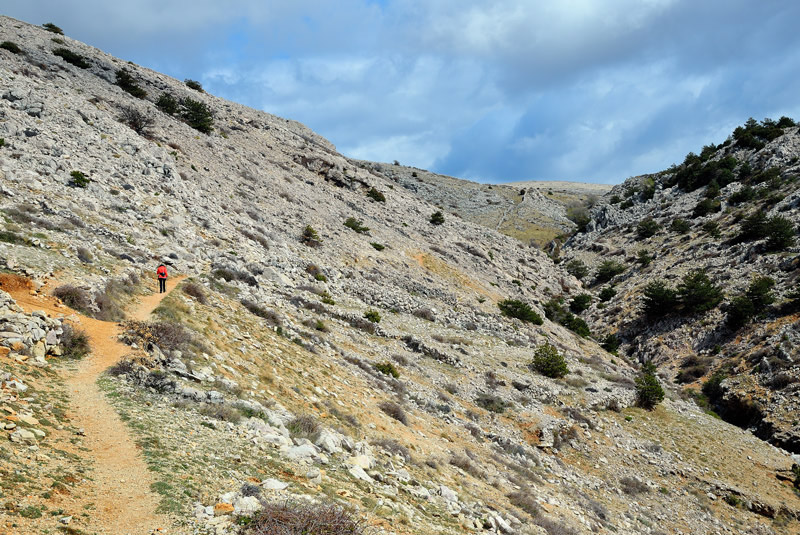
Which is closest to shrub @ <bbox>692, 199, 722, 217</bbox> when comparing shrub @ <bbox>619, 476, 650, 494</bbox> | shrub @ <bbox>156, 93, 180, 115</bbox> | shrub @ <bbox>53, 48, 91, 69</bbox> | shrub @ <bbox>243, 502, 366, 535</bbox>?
shrub @ <bbox>619, 476, 650, 494</bbox>

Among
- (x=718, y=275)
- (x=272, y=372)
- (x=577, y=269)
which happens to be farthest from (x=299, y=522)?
(x=577, y=269)

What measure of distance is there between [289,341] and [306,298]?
7.73m

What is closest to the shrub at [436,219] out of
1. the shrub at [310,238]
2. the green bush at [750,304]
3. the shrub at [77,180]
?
the shrub at [310,238]

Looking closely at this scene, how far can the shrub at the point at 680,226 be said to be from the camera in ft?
215

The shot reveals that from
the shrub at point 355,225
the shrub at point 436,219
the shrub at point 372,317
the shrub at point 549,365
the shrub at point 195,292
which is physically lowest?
the shrub at point 195,292

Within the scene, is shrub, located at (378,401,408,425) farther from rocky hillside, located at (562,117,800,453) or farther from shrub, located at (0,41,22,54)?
shrub, located at (0,41,22,54)

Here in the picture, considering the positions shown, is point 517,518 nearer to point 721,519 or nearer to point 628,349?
point 721,519

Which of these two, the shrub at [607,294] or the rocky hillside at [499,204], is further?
the rocky hillside at [499,204]

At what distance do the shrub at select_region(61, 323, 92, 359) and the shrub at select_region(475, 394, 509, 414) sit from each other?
17329 millimetres

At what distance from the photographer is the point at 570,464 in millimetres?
20656

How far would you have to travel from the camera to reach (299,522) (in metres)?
6.45

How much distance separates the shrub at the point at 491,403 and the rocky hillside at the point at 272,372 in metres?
0.10

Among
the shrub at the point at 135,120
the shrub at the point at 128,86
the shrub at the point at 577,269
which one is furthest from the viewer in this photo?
the shrub at the point at 577,269

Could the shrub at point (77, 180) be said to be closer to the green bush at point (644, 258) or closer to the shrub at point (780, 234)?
the shrub at point (780, 234)
